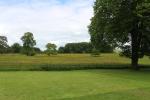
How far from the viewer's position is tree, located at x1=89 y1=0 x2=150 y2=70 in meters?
35.2

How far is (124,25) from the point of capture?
36562mm

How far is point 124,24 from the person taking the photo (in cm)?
3647

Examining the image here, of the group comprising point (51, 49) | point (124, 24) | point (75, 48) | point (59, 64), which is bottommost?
point (59, 64)

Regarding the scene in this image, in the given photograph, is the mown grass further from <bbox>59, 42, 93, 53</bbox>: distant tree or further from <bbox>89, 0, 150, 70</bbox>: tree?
<bbox>59, 42, 93, 53</bbox>: distant tree

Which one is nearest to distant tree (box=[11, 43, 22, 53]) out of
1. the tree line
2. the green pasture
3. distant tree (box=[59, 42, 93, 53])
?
the tree line

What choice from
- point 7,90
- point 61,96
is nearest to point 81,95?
point 61,96

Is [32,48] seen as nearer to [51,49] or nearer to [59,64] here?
[51,49]

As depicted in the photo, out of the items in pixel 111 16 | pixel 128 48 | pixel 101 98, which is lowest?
pixel 101 98

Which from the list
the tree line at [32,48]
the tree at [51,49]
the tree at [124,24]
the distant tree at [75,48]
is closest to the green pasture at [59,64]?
the tree at [124,24]

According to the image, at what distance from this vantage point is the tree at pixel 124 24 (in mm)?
35250

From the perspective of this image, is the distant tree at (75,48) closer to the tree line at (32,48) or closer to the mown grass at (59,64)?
the tree line at (32,48)

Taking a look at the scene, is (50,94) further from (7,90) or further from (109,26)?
(109,26)

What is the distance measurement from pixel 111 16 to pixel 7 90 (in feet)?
68.9

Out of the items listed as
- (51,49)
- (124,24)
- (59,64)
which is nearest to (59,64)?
(59,64)
